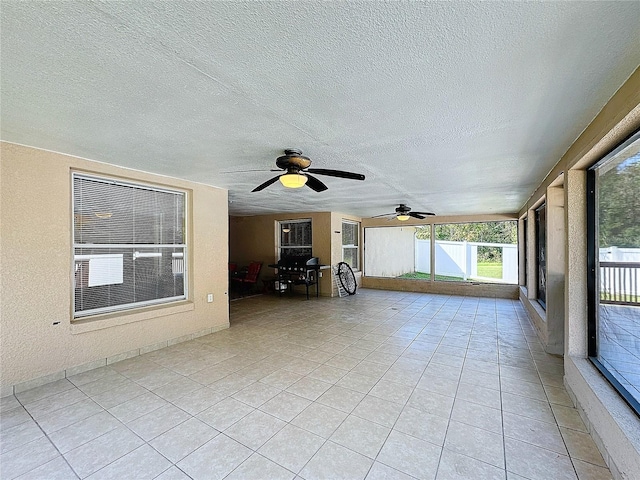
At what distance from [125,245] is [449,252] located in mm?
8871

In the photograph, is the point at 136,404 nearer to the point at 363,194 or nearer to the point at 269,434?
the point at 269,434

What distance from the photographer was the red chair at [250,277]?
28.3ft

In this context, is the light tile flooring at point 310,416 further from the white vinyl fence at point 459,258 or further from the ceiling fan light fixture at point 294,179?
the white vinyl fence at point 459,258

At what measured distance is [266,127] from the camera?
7.43 ft

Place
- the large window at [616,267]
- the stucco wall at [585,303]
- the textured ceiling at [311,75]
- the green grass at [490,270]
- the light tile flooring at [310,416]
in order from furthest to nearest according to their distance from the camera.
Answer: the green grass at [490,270]
the large window at [616,267]
the light tile flooring at [310,416]
the stucco wall at [585,303]
the textured ceiling at [311,75]

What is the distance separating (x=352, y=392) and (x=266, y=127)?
255cm

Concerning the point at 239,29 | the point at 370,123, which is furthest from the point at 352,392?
the point at 239,29

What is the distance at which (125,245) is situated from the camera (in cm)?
369

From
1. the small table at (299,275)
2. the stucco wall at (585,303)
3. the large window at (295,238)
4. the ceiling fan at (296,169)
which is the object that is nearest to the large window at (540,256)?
the stucco wall at (585,303)

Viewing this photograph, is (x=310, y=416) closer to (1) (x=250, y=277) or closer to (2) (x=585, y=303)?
(2) (x=585, y=303)

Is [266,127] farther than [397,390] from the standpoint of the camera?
No

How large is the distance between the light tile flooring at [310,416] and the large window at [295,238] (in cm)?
465

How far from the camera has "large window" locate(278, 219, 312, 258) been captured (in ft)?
28.3

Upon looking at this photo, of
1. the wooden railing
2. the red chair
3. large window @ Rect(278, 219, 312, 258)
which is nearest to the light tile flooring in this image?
the wooden railing
